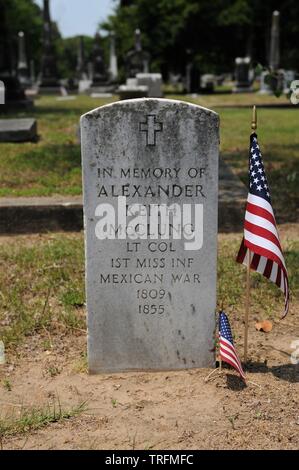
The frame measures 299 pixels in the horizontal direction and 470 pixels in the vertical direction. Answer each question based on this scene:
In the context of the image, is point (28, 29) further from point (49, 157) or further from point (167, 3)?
point (49, 157)

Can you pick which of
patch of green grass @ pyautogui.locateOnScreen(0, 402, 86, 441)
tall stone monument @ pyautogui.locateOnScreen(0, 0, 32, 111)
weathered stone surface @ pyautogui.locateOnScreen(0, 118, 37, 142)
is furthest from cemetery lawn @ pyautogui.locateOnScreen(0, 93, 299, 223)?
patch of green grass @ pyautogui.locateOnScreen(0, 402, 86, 441)

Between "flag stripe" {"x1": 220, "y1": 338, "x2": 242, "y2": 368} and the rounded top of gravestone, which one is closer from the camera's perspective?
the rounded top of gravestone

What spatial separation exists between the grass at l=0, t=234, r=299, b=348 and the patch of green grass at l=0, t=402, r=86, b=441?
0.48m

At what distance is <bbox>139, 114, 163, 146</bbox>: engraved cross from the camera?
11.8 feet

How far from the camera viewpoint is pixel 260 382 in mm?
3742

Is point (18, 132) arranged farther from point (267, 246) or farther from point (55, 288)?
point (267, 246)

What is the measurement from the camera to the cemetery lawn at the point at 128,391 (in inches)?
126

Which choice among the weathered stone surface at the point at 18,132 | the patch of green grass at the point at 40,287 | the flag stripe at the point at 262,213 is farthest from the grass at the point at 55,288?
the weathered stone surface at the point at 18,132

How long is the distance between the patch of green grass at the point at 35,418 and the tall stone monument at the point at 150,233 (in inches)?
19.8

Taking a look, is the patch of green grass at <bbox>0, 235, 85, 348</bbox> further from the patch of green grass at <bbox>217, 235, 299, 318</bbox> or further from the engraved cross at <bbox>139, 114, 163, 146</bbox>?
the engraved cross at <bbox>139, 114, 163, 146</bbox>

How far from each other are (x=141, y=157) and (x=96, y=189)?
0.32 meters

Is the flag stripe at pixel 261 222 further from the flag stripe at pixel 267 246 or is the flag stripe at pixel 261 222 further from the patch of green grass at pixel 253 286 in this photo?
the patch of green grass at pixel 253 286

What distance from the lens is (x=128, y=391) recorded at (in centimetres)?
369
